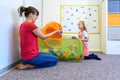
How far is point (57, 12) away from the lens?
466 centimetres

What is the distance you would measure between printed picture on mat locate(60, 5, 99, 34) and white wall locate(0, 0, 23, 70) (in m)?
1.98

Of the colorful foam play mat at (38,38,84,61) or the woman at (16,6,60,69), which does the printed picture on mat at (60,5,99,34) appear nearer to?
→ the colorful foam play mat at (38,38,84,61)

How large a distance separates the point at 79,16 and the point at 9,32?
8.32 ft

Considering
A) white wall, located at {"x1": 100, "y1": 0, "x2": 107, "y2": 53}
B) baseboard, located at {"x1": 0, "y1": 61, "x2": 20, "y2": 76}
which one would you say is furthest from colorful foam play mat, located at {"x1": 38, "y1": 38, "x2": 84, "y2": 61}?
white wall, located at {"x1": 100, "y1": 0, "x2": 107, "y2": 53}

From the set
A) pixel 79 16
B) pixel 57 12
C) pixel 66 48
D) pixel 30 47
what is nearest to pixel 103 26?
pixel 79 16

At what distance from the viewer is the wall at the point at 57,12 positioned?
4605 mm

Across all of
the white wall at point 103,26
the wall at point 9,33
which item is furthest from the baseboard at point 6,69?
the white wall at point 103,26

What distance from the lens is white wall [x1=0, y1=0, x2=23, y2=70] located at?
2141 mm

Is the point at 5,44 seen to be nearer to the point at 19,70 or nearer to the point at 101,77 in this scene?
the point at 19,70

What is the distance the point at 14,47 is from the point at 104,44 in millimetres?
2259

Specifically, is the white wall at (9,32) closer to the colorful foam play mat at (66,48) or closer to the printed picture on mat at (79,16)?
the colorful foam play mat at (66,48)

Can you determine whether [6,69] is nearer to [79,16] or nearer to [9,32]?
[9,32]

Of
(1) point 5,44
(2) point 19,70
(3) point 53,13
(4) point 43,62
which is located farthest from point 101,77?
(3) point 53,13

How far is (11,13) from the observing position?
8.00ft
